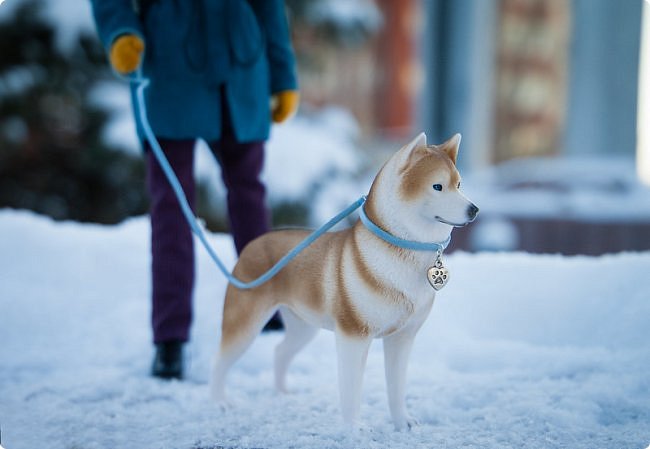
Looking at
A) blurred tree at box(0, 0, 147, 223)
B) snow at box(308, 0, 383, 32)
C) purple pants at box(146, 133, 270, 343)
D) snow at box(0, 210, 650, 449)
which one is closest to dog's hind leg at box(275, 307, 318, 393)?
snow at box(0, 210, 650, 449)

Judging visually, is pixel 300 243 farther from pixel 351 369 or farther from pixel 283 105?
pixel 283 105

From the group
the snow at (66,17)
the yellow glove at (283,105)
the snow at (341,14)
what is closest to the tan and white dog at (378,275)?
the yellow glove at (283,105)

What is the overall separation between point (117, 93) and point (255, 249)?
9.53 feet

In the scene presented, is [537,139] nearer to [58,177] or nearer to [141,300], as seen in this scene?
[58,177]

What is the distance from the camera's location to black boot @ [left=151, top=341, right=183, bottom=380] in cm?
148

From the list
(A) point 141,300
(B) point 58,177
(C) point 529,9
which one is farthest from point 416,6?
(A) point 141,300

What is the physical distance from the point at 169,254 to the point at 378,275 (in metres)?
0.67

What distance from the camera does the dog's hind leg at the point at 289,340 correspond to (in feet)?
4.19

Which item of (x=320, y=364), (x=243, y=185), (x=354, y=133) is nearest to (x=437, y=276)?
(x=320, y=364)

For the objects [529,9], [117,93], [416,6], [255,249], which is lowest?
[255,249]

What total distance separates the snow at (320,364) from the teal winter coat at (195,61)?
0.57 metres

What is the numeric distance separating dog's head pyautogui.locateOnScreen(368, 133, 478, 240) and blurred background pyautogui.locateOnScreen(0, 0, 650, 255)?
88.0 inches

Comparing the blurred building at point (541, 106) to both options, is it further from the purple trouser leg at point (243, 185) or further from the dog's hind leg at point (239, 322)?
the dog's hind leg at point (239, 322)

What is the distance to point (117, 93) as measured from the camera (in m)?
3.77
